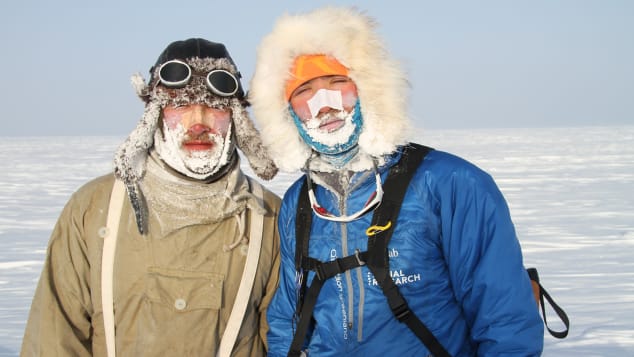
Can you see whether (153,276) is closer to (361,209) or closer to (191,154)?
(191,154)

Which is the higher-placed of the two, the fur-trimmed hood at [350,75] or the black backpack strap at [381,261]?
the fur-trimmed hood at [350,75]

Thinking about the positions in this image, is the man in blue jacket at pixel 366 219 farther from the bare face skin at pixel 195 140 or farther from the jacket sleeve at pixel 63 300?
the jacket sleeve at pixel 63 300

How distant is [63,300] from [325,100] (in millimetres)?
1197

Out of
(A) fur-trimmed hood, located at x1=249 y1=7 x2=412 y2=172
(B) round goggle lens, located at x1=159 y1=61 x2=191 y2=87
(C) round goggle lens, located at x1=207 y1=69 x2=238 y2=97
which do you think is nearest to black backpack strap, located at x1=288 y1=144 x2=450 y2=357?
(A) fur-trimmed hood, located at x1=249 y1=7 x2=412 y2=172

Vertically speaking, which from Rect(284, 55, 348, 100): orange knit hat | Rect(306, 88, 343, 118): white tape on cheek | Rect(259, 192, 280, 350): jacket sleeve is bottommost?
Rect(259, 192, 280, 350): jacket sleeve

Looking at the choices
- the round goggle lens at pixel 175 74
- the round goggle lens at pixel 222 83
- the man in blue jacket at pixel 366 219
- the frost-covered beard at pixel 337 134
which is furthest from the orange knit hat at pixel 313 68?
the round goggle lens at pixel 175 74

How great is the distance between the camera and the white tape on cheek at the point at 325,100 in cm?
216

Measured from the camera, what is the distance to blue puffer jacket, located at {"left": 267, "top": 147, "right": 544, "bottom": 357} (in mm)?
1913

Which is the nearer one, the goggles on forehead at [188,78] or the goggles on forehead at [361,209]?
the goggles on forehead at [361,209]

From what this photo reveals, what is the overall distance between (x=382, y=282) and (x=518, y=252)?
0.40 m

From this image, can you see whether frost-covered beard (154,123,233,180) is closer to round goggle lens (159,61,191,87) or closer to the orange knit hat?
round goggle lens (159,61,191,87)

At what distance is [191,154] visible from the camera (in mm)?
2373

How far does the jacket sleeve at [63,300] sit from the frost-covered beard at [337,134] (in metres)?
0.93

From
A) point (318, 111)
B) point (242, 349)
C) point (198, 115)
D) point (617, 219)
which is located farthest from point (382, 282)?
point (617, 219)
